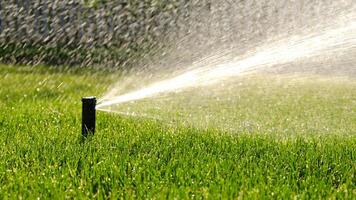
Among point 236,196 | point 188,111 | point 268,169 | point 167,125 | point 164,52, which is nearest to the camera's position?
point 236,196

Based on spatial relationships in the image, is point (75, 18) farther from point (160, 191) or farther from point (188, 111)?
point (160, 191)

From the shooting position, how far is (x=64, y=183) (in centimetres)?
368

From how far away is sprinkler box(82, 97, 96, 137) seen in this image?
4711 millimetres

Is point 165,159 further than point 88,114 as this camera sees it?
No

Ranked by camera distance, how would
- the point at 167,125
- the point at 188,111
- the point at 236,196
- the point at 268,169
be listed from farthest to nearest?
the point at 188,111 < the point at 167,125 < the point at 268,169 < the point at 236,196

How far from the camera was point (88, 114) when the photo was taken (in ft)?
15.7

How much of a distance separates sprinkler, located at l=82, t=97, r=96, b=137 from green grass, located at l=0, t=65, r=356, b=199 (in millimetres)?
85

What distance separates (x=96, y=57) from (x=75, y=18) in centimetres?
157

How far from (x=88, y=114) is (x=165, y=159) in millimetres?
830

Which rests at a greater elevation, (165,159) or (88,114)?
(88,114)

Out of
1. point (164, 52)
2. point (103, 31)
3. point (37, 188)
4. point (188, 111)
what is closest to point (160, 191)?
point (37, 188)

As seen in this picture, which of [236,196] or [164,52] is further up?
[164,52]

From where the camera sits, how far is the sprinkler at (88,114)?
4.71 m

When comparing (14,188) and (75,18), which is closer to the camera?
(14,188)
